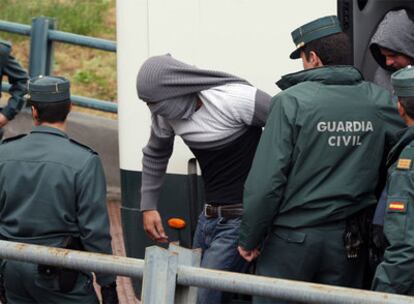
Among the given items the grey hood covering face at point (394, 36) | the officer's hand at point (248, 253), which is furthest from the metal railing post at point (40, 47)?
the officer's hand at point (248, 253)

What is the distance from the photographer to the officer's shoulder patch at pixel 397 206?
4.43 m

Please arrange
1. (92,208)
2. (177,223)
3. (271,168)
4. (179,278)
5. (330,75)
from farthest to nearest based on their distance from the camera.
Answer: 1. (177,223)
2. (92,208)
3. (330,75)
4. (271,168)
5. (179,278)

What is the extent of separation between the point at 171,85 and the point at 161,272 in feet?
4.60

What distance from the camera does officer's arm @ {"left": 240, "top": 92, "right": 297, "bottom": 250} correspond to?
15.7ft

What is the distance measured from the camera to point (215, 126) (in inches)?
206

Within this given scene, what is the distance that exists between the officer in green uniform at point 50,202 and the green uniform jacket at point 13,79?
3.48m

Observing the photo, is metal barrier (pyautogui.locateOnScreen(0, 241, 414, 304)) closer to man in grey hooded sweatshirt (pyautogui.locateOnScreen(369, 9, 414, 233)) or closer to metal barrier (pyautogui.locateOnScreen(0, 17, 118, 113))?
man in grey hooded sweatshirt (pyautogui.locateOnScreen(369, 9, 414, 233))

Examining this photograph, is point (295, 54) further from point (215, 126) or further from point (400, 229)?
point (400, 229)

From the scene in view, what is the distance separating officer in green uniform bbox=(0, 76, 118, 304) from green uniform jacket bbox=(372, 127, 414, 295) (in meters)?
1.27

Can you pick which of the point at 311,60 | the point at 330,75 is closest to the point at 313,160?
the point at 330,75

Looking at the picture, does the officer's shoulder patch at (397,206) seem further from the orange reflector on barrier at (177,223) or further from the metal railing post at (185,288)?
the orange reflector on barrier at (177,223)

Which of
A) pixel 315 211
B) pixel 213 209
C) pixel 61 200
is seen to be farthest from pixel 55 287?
pixel 315 211

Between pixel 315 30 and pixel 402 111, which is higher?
pixel 315 30

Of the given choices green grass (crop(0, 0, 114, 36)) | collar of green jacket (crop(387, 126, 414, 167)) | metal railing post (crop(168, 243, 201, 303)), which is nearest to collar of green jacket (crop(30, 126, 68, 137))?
metal railing post (crop(168, 243, 201, 303))
